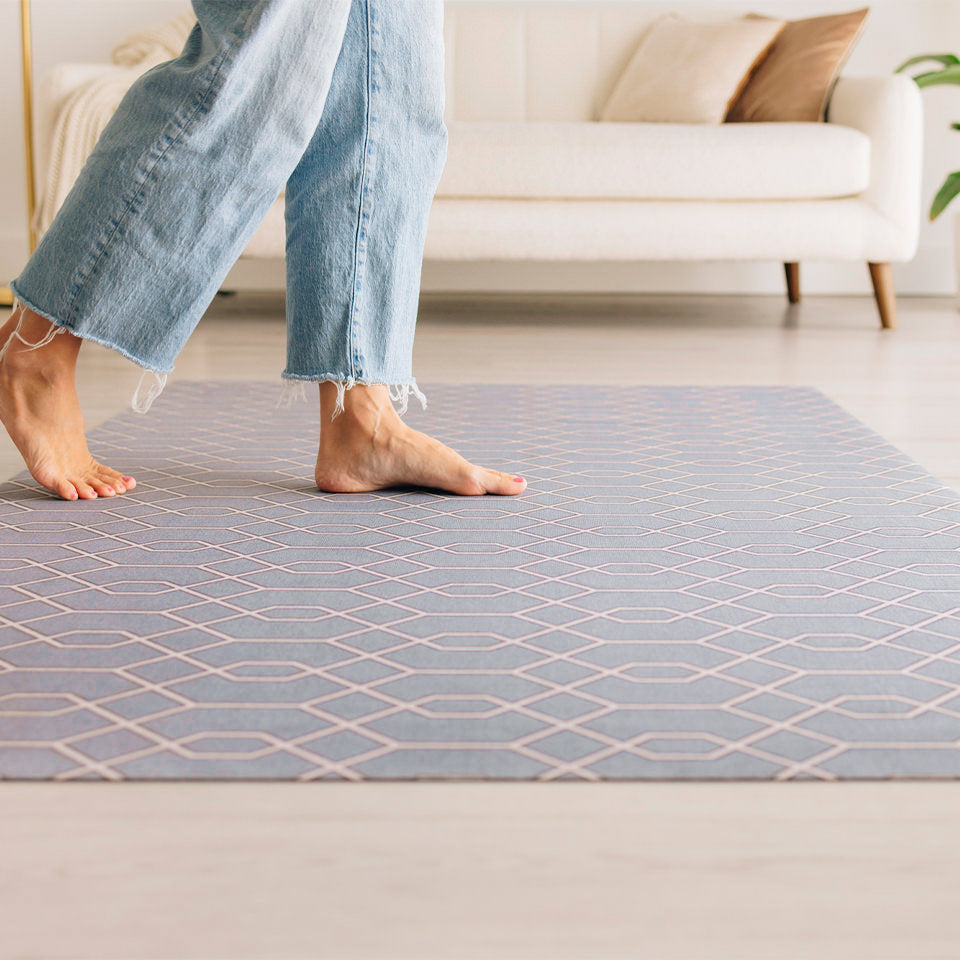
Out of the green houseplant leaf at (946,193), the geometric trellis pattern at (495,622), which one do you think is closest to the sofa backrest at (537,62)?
the green houseplant leaf at (946,193)

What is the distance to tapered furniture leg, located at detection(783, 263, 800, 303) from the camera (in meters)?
3.48

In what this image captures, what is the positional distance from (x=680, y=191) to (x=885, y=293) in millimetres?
562

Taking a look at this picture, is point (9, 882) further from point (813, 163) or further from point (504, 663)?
point (813, 163)

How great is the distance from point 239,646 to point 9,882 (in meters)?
0.28

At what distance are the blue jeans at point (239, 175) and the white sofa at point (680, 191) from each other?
1.45 meters

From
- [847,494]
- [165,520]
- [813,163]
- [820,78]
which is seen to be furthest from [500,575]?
[820,78]

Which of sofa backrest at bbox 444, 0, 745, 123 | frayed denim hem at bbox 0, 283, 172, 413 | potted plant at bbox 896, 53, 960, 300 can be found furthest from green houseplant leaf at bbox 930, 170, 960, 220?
frayed denim hem at bbox 0, 283, 172, 413

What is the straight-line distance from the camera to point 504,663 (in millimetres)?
780

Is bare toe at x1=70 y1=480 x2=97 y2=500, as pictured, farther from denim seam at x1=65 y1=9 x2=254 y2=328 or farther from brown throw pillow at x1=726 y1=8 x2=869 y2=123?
brown throw pillow at x1=726 y1=8 x2=869 y2=123

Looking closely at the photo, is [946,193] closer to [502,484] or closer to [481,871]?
[502,484]

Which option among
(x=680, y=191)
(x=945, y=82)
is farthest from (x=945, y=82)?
(x=680, y=191)

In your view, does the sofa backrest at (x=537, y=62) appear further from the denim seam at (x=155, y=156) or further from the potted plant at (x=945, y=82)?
the denim seam at (x=155, y=156)

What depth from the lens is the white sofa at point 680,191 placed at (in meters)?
2.69

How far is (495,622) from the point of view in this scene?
860 mm
